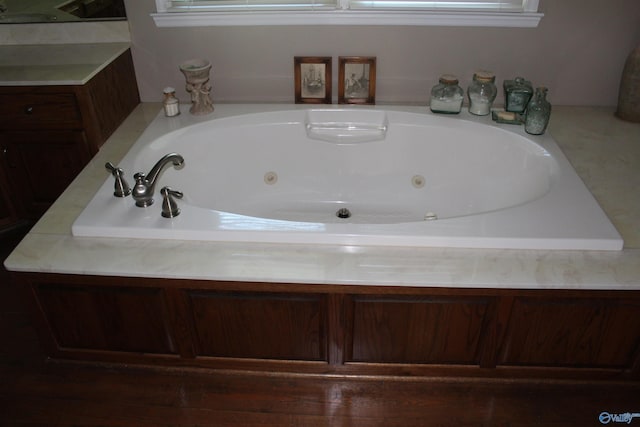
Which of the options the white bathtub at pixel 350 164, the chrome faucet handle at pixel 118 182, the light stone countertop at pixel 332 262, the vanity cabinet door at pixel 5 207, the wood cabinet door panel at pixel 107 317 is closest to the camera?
the light stone countertop at pixel 332 262

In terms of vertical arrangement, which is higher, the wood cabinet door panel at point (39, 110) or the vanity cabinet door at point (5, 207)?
the wood cabinet door panel at point (39, 110)

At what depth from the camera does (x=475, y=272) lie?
1.65 m

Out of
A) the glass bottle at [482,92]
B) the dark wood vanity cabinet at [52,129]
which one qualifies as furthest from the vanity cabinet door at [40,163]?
the glass bottle at [482,92]

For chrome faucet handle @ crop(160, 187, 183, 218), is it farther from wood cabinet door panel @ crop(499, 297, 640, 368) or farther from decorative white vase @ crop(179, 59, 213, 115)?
wood cabinet door panel @ crop(499, 297, 640, 368)

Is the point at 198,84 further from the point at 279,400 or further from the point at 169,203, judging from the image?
the point at 279,400

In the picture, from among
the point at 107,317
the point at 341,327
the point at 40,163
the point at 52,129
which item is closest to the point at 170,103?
the point at 52,129

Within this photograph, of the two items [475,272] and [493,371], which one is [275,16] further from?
[493,371]

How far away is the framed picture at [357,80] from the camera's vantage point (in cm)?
261

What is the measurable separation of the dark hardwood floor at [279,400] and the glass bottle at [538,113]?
111cm

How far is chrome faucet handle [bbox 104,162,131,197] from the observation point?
1.93 meters

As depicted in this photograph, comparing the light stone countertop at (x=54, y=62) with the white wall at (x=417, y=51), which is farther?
the white wall at (x=417, y=51)

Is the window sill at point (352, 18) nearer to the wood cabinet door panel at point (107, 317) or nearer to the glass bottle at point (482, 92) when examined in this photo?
the glass bottle at point (482, 92)

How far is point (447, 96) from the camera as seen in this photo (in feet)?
8.30

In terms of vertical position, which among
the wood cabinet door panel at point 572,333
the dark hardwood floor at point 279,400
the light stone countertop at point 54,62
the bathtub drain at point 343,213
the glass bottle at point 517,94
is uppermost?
the light stone countertop at point 54,62
